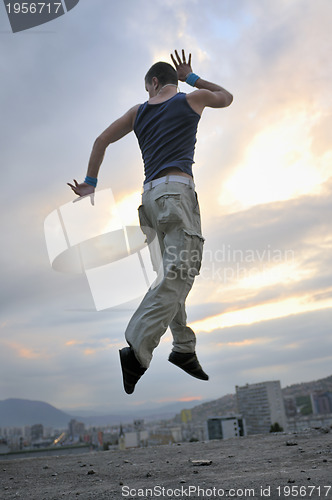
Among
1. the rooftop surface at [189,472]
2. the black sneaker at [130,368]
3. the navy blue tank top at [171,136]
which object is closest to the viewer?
the rooftop surface at [189,472]

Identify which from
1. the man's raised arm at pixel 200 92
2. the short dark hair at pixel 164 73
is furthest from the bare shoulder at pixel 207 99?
the short dark hair at pixel 164 73

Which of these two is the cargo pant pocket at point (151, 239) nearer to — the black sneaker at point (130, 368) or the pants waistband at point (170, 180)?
the pants waistband at point (170, 180)

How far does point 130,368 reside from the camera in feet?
10.2

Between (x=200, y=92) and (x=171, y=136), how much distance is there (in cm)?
44

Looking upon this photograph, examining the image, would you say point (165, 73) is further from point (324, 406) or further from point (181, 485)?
point (324, 406)

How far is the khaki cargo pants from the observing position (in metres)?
3.10

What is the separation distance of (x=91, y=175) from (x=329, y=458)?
3.18m

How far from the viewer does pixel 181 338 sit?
3.80 meters

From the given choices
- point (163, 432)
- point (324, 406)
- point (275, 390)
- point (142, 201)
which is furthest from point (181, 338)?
point (324, 406)

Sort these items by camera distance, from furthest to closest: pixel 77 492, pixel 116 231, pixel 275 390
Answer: pixel 275 390
pixel 116 231
pixel 77 492

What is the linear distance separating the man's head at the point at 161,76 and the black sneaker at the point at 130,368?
2.23 metres

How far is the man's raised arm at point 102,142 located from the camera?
3.84 metres

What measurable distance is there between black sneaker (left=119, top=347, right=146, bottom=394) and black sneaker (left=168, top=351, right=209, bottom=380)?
0.67 metres

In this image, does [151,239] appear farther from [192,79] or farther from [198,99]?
[192,79]
